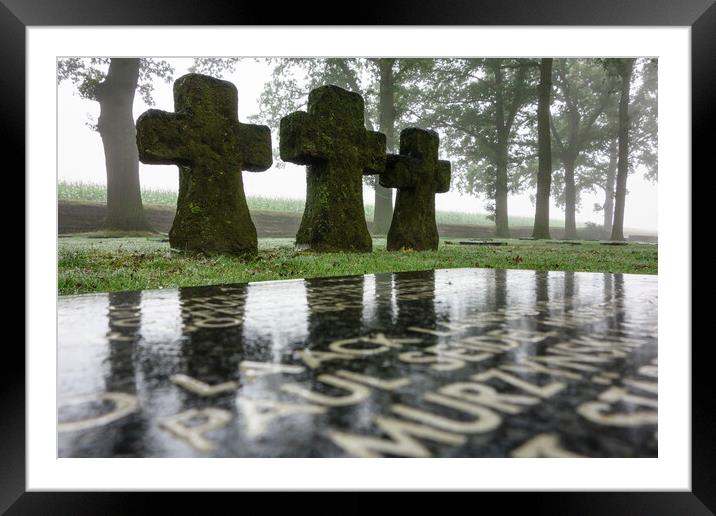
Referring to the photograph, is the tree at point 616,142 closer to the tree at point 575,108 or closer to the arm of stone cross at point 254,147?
the tree at point 575,108

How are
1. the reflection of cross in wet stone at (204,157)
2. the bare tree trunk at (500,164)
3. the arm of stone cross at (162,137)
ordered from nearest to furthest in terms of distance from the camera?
1. the arm of stone cross at (162,137)
2. the reflection of cross in wet stone at (204,157)
3. the bare tree trunk at (500,164)

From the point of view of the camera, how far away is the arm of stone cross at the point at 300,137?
6.39m

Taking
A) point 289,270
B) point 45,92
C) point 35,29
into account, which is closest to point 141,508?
point 45,92

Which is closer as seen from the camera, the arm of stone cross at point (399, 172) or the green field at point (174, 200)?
the arm of stone cross at point (399, 172)

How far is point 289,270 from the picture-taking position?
4414 millimetres

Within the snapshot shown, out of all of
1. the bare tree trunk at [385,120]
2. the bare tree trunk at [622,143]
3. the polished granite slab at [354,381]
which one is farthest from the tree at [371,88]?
the polished granite slab at [354,381]

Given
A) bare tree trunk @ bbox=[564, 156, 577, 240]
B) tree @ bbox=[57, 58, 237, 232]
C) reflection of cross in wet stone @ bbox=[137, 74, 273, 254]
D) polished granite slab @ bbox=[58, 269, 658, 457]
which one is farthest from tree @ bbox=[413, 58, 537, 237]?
polished granite slab @ bbox=[58, 269, 658, 457]

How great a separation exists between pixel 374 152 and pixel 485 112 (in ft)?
45.2

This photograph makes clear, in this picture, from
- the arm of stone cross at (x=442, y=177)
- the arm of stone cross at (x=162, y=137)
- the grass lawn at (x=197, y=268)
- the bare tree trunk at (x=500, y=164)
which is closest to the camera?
the grass lawn at (x=197, y=268)

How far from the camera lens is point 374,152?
735cm

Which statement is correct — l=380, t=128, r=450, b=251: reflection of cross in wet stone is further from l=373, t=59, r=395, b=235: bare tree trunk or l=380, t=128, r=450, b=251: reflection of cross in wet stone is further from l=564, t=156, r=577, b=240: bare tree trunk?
l=564, t=156, r=577, b=240: bare tree trunk

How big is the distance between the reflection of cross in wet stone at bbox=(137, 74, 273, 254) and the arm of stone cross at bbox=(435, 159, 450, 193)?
4059mm

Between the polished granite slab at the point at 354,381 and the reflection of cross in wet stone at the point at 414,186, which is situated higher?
the reflection of cross in wet stone at the point at 414,186

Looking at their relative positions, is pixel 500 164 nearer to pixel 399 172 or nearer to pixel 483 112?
pixel 483 112
